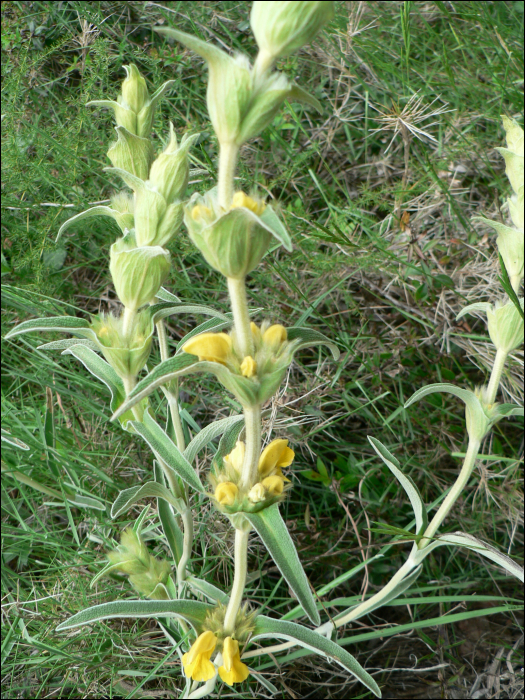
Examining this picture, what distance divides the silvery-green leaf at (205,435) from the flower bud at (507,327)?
41 cm

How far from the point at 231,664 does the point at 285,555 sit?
0.26 meters

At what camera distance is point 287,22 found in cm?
54

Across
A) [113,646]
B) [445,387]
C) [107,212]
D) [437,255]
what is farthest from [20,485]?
[437,255]

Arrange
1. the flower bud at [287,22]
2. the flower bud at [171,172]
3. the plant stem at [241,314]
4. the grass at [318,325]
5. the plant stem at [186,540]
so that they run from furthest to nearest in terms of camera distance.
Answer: the grass at [318,325] < the plant stem at [186,540] < the flower bud at [171,172] < the plant stem at [241,314] < the flower bud at [287,22]

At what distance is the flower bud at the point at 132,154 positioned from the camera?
2.88 feet

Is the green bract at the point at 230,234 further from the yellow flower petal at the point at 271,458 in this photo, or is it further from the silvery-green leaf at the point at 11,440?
the silvery-green leaf at the point at 11,440

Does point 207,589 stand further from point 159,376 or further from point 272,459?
point 159,376

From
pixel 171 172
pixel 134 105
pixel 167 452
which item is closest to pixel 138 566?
pixel 167 452

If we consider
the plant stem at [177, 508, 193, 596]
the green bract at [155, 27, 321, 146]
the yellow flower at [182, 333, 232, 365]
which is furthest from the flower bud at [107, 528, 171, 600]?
the green bract at [155, 27, 321, 146]

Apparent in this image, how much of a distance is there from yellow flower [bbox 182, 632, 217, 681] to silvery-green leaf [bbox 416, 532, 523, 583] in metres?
0.36

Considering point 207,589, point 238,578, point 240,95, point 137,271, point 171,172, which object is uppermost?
point 240,95

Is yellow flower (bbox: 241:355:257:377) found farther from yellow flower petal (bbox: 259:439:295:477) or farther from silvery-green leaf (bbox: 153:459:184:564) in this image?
silvery-green leaf (bbox: 153:459:184:564)

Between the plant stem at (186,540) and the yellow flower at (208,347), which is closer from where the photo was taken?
the yellow flower at (208,347)

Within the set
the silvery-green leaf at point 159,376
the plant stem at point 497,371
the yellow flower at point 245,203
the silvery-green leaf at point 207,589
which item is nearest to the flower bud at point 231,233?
the yellow flower at point 245,203
